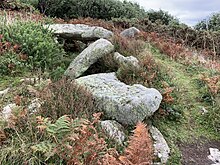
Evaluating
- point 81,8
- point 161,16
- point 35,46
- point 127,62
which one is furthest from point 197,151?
point 161,16

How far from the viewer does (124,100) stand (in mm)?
5656

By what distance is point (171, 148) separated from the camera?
5.74 meters

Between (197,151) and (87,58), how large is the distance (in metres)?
3.11

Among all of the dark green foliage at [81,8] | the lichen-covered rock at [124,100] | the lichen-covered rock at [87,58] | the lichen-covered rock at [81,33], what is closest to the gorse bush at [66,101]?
the lichen-covered rock at [124,100]

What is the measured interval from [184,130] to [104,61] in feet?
8.13

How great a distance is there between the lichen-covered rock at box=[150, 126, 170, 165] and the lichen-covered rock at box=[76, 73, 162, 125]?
14.3 inches

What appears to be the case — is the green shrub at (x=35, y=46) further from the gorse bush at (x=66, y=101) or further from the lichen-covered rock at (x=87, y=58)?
the gorse bush at (x=66, y=101)

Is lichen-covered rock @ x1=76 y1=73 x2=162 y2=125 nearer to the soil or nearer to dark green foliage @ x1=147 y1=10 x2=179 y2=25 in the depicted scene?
the soil

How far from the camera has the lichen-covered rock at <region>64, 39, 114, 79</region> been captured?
23.4 feet

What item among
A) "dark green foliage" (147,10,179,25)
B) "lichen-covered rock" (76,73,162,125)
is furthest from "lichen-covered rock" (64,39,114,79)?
"dark green foliage" (147,10,179,25)

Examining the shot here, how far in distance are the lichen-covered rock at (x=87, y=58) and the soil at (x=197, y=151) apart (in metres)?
2.69

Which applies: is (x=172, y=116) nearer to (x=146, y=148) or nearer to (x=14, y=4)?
(x=146, y=148)

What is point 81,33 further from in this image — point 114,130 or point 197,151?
point 197,151

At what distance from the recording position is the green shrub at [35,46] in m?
7.17
